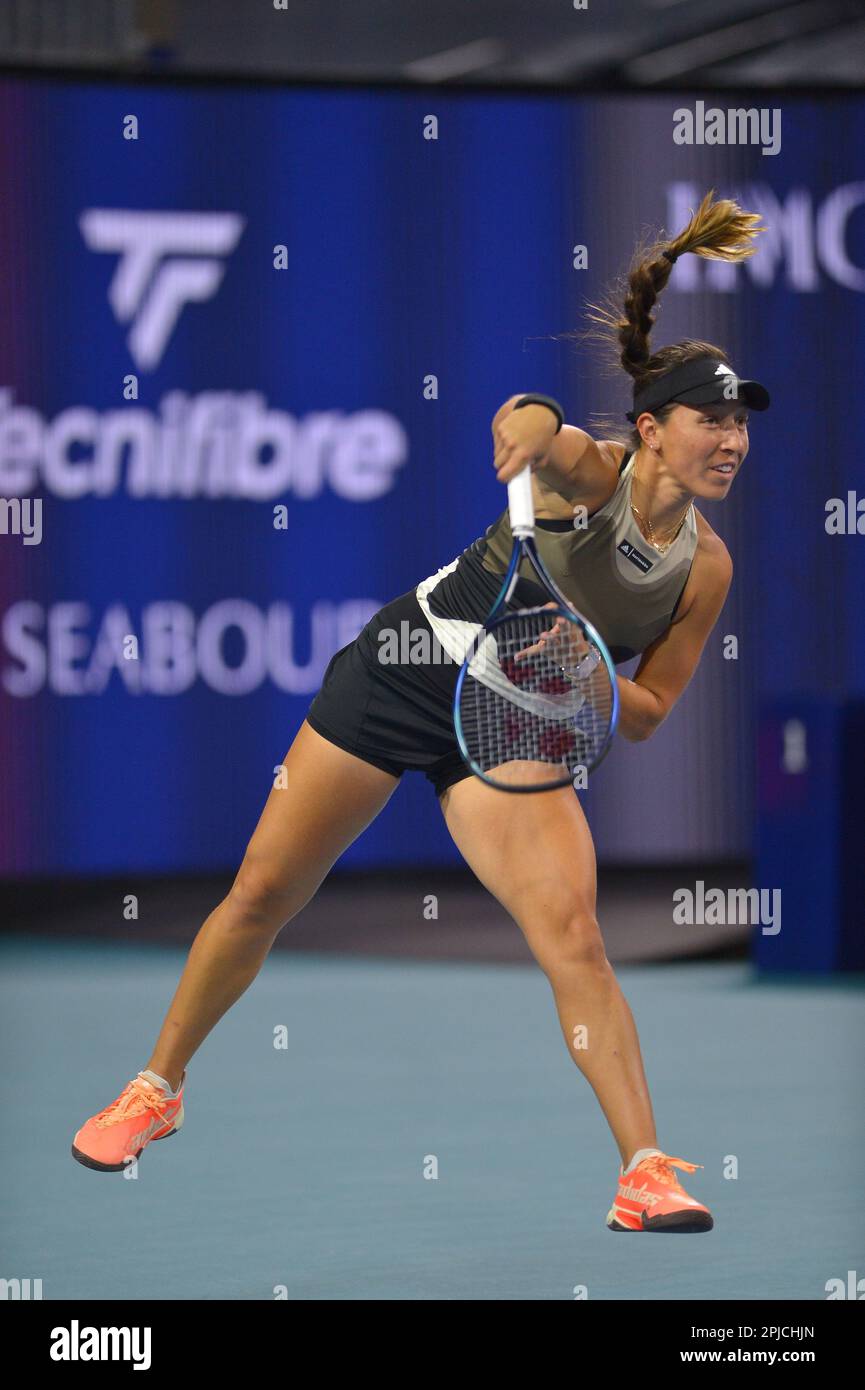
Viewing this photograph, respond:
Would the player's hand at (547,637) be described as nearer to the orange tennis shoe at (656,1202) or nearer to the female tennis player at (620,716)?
the female tennis player at (620,716)

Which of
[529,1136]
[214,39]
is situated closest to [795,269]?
A: [214,39]

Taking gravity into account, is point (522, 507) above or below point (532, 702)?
above

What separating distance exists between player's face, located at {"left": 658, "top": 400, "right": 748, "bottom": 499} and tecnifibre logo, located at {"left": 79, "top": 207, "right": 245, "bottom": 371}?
13.8 ft

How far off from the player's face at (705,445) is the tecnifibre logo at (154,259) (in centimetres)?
420

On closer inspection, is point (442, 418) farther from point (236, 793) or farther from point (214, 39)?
point (214, 39)

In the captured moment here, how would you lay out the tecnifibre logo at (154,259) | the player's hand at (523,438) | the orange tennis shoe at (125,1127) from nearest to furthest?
the player's hand at (523,438)
the orange tennis shoe at (125,1127)
the tecnifibre logo at (154,259)

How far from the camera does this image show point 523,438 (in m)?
2.78

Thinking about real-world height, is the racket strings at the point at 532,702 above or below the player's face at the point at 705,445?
below

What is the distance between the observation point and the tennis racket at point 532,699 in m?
3.00

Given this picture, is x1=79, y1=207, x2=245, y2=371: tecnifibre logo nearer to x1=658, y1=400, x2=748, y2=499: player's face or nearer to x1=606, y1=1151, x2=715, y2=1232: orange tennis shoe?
x1=658, y1=400, x2=748, y2=499: player's face

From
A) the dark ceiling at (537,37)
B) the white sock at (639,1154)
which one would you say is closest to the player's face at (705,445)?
the white sock at (639,1154)

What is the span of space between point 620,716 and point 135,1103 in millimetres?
1031

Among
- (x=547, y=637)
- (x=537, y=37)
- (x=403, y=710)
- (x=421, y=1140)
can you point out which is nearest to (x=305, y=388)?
(x=537, y=37)

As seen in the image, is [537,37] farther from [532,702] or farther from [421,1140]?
[532,702]
